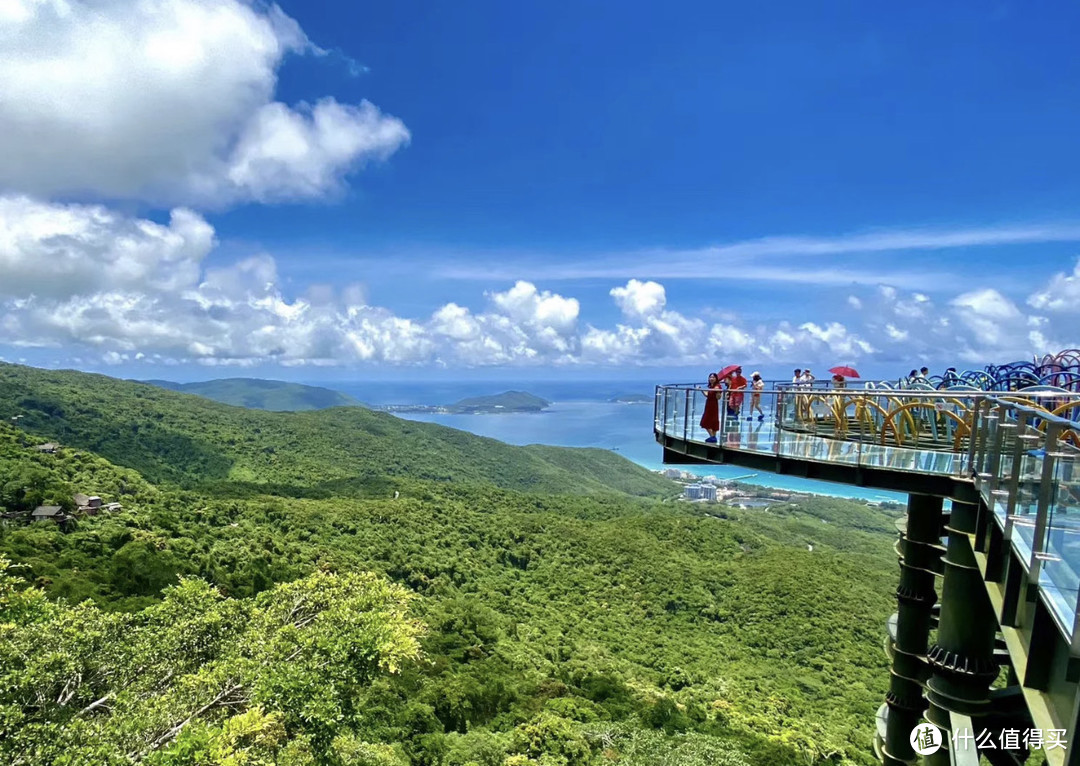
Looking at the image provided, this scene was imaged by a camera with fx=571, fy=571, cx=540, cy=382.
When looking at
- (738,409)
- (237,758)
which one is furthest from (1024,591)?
(237,758)

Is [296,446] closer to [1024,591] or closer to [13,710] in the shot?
[13,710]

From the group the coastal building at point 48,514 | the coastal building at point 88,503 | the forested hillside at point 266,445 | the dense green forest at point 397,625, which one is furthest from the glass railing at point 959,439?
the forested hillside at point 266,445

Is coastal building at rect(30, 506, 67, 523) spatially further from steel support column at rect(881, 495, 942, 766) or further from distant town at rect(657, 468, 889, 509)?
distant town at rect(657, 468, 889, 509)

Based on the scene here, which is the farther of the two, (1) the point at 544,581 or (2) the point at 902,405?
(1) the point at 544,581

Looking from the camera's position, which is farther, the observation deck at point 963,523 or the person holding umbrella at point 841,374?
the person holding umbrella at point 841,374

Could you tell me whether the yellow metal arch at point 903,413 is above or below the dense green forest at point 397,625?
above

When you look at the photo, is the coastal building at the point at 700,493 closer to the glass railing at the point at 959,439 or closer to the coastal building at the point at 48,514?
the coastal building at the point at 48,514

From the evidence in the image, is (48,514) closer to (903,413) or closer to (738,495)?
(903,413)
